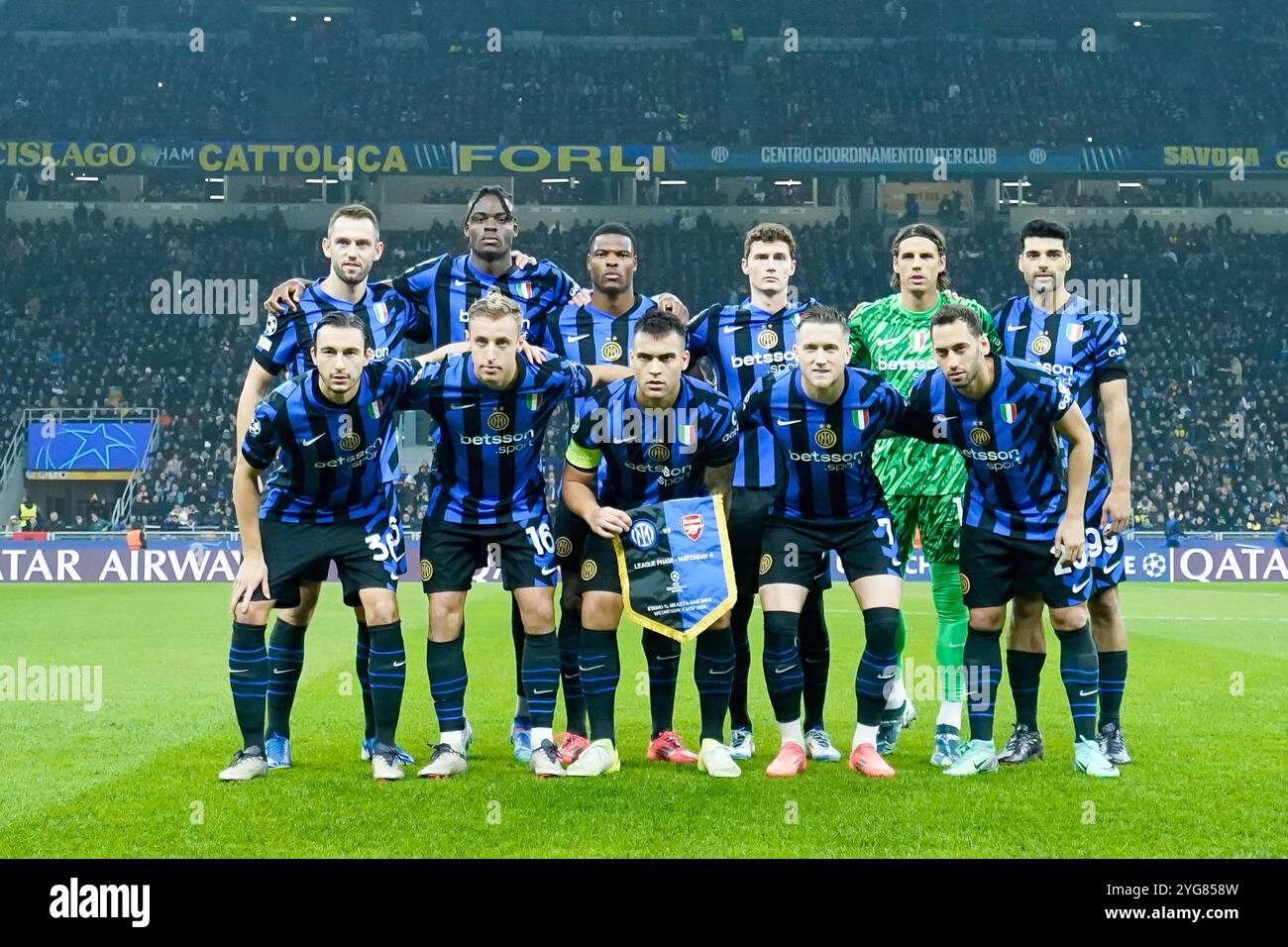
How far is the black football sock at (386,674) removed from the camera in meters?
5.95

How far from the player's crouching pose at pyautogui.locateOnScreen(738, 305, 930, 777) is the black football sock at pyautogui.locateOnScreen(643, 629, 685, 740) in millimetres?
518

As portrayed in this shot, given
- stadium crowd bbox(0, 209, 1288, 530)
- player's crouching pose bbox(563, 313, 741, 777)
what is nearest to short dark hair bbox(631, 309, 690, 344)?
player's crouching pose bbox(563, 313, 741, 777)

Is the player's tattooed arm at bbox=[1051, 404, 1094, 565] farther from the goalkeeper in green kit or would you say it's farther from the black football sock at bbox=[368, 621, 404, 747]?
the black football sock at bbox=[368, 621, 404, 747]

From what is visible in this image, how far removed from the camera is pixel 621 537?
6020mm

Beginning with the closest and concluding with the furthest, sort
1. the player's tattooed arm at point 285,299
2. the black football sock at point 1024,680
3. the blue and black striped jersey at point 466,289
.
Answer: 1. the black football sock at point 1024,680
2. the player's tattooed arm at point 285,299
3. the blue and black striped jersey at point 466,289

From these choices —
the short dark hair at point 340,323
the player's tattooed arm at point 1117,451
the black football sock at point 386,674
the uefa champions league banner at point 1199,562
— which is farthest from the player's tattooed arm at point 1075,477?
the uefa champions league banner at point 1199,562

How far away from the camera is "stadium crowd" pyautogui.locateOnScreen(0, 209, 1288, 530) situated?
28.3 meters

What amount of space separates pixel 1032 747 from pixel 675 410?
2220 millimetres

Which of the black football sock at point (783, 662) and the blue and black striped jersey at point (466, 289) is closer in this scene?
the black football sock at point (783, 662)

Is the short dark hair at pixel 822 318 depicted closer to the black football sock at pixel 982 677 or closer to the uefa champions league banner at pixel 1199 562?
the black football sock at pixel 982 677

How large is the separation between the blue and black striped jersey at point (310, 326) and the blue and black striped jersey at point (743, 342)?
142cm

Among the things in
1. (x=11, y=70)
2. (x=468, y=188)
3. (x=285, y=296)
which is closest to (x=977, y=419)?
(x=285, y=296)

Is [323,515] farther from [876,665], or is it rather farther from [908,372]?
[908,372]

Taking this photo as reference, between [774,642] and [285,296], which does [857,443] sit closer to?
[774,642]
